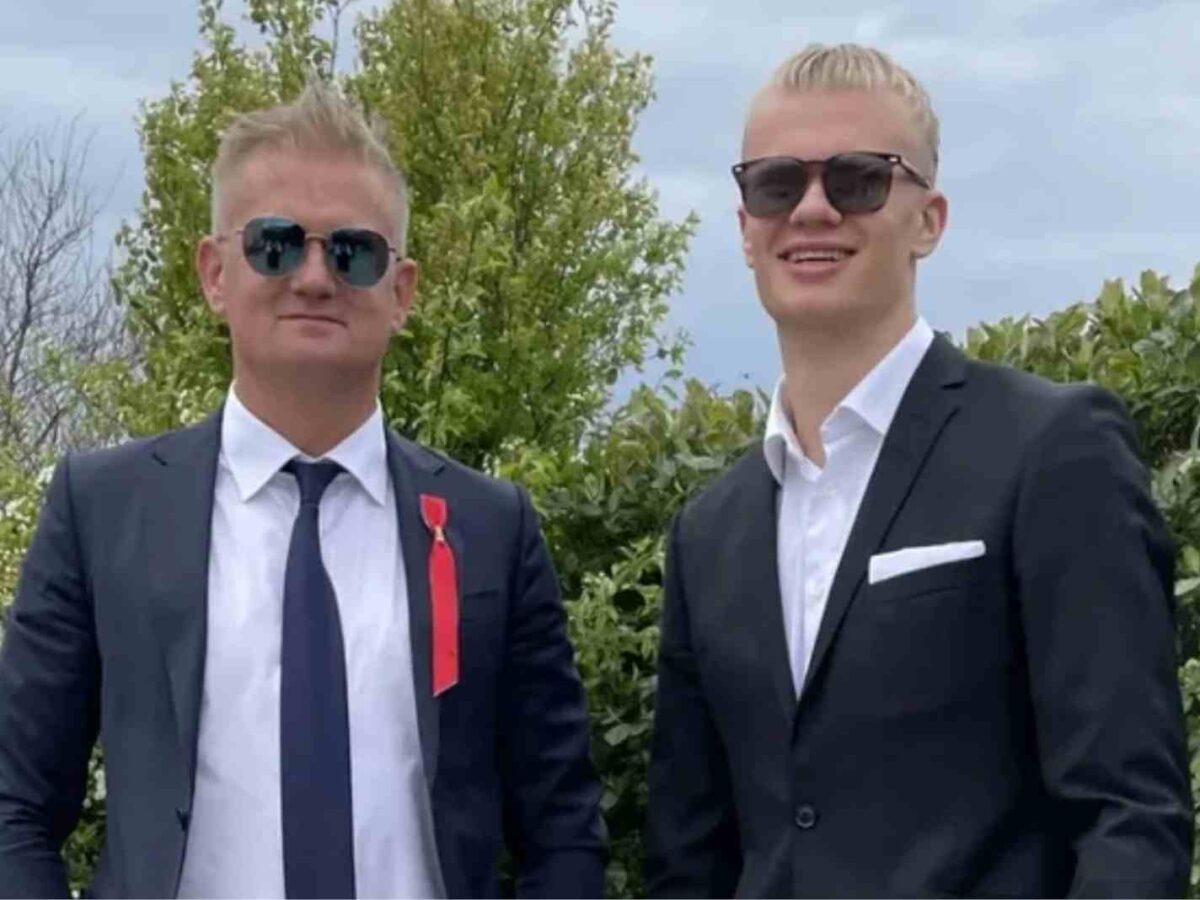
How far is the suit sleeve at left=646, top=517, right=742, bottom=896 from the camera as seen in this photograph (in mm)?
2975

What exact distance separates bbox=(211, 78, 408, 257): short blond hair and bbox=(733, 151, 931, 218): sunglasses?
644 mm

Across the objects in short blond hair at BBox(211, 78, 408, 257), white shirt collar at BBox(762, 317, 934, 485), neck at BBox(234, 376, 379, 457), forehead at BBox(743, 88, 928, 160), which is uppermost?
short blond hair at BBox(211, 78, 408, 257)

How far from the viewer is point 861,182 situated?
9.09 feet

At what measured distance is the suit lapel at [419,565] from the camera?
9.64 feet

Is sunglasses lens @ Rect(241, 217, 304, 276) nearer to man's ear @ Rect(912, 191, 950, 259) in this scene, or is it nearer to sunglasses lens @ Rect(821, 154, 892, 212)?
sunglasses lens @ Rect(821, 154, 892, 212)

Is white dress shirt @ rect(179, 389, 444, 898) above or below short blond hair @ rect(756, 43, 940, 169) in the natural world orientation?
below

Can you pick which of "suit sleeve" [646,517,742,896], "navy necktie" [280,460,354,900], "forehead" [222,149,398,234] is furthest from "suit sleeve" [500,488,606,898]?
"forehead" [222,149,398,234]

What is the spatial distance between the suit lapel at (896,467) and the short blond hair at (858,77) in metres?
0.33

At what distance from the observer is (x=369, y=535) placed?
3084 millimetres

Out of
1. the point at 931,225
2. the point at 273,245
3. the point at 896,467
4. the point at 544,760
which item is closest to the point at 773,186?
the point at 931,225

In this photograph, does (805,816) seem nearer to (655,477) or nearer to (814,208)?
(814,208)

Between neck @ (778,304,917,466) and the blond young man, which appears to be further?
neck @ (778,304,917,466)

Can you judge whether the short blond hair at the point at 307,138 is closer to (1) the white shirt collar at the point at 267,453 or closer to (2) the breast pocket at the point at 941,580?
(1) the white shirt collar at the point at 267,453

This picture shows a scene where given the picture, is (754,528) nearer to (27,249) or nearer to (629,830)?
(629,830)
